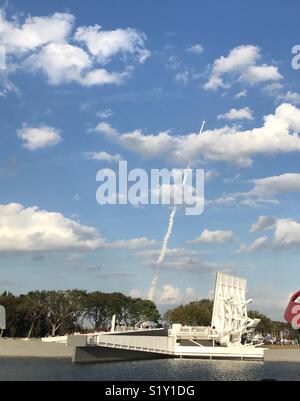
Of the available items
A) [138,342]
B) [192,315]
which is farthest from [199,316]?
[138,342]

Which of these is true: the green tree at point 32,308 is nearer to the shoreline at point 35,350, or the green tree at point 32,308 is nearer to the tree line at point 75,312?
the tree line at point 75,312

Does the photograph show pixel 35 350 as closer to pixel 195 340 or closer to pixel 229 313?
pixel 195 340

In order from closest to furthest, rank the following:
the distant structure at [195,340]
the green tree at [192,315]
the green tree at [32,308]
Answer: the distant structure at [195,340] < the green tree at [32,308] < the green tree at [192,315]

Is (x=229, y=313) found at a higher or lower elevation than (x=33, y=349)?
higher

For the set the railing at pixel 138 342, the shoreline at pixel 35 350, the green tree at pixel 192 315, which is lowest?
the shoreline at pixel 35 350

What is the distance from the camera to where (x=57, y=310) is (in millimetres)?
146625

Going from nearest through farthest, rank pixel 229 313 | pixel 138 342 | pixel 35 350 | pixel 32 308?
pixel 138 342 < pixel 35 350 < pixel 229 313 < pixel 32 308

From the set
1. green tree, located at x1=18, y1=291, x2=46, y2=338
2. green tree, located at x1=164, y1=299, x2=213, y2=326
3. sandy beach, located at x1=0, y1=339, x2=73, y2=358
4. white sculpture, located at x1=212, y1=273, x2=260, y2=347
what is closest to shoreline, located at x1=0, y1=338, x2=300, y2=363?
sandy beach, located at x1=0, y1=339, x2=73, y2=358

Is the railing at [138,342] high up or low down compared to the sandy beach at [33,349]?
up

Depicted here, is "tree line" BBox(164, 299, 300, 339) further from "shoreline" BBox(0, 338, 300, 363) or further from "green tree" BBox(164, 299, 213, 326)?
"shoreline" BBox(0, 338, 300, 363)

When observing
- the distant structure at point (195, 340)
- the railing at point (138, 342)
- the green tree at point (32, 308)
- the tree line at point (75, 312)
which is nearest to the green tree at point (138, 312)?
the tree line at point (75, 312)

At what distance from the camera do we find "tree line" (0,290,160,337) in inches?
5620

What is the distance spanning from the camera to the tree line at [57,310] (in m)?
143
